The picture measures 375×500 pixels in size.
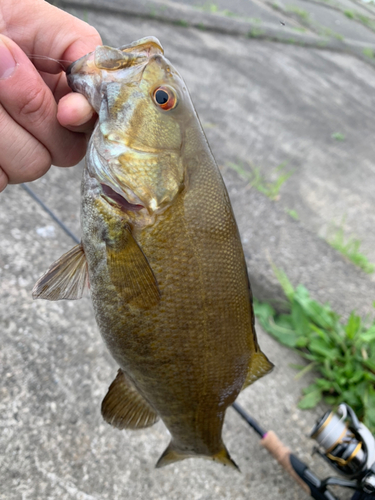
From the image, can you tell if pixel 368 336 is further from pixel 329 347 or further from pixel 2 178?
pixel 2 178

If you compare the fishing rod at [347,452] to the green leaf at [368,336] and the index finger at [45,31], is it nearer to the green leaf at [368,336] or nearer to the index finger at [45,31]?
the green leaf at [368,336]

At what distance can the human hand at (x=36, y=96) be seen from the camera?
1179 mm

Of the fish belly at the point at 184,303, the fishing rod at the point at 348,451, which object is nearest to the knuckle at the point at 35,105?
the fish belly at the point at 184,303

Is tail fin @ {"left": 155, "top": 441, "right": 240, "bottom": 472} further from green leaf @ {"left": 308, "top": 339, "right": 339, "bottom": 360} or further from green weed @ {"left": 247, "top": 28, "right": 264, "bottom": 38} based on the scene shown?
green weed @ {"left": 247, "top": 28, "right": 264, "bottom": 38}

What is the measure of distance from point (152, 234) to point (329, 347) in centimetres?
203

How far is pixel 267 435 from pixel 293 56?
7.97m

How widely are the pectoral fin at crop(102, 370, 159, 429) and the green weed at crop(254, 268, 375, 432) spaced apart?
1.47m

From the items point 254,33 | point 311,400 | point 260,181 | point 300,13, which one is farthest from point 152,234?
point 300,13

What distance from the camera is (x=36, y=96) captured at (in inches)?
47.6

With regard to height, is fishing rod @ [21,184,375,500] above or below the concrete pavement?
above

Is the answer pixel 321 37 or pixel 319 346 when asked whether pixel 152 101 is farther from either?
pixel 321 37

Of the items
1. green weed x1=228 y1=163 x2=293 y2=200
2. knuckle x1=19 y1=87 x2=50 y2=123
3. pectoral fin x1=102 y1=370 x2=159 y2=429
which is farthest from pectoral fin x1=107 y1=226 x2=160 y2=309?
green weed x1=228 y1=163 x2=293 y2=200

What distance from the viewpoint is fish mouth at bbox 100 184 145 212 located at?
118 centimetres

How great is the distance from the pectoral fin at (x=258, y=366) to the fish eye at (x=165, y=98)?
0.88 meters
